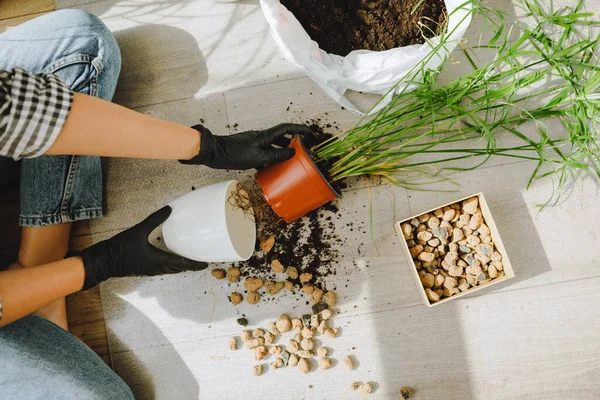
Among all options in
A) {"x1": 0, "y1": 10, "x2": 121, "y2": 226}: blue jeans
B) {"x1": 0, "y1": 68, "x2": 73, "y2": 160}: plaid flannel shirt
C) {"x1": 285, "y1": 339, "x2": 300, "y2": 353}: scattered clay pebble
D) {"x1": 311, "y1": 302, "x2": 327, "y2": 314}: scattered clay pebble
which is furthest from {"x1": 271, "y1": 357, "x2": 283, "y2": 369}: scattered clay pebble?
{"x1": 0, "y1": 68, "x2": 73, "y2": 160}: plaid flannel shirt

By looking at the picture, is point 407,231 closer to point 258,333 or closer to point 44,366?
point 258,333

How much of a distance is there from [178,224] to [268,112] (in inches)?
14.4

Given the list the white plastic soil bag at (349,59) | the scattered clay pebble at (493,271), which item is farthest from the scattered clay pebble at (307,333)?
the white plastic soil bag at (349,59)

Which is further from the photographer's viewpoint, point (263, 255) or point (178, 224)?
point (263, 255)

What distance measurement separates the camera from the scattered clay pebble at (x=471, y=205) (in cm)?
98

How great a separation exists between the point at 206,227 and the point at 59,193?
360mm

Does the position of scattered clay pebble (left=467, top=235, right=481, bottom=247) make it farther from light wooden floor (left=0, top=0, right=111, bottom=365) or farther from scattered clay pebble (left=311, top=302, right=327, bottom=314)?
light wooden floor (left=0, top=0, right=111, bottom=365)

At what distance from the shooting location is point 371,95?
3.52 feet

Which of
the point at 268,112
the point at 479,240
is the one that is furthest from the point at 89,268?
the point at 479,240

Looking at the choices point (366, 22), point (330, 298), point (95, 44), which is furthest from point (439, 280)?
point (95, 44)

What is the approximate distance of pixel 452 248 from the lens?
1.00 meters

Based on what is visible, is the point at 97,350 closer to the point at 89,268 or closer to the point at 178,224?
the point at 89,268

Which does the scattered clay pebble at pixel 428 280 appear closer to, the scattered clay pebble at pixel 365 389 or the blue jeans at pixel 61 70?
the scattered clay pebble at pixel 365 389

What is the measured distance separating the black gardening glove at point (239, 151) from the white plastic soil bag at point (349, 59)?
0.62ft
